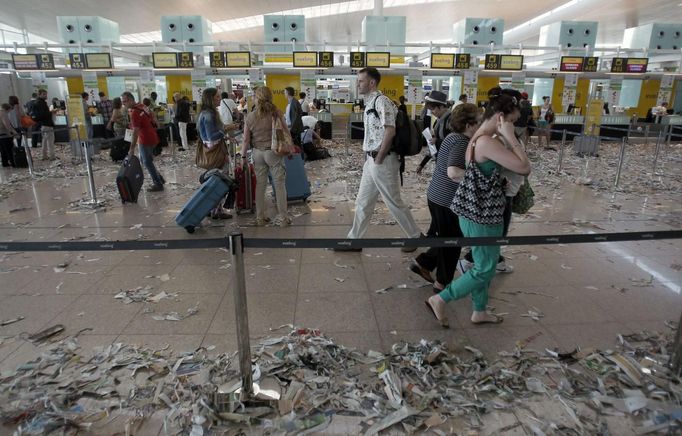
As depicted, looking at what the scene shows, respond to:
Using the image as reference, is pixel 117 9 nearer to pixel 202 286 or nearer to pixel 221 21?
pixel 221 21

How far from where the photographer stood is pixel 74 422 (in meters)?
2.51

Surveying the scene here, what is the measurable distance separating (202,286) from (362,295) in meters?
1.62

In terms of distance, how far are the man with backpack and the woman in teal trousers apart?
1375 mm

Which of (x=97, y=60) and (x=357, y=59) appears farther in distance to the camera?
(x=97, y=60)

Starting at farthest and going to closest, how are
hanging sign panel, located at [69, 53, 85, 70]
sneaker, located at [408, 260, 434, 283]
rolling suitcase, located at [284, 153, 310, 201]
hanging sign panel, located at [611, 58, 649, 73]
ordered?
1. hanging sign panel, located at [611, 58, 649, 73]
2. hanging sign panel, located at [69, 53, 85, 70]
3. rolling suitcase, located at [284, 153, 310, 201]
4. sneaker, located at [408, 260, 434, 283]

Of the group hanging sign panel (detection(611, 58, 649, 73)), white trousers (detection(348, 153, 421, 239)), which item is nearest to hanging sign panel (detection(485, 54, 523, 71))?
hanging sign panel (detection(611, 58, 649, 73))

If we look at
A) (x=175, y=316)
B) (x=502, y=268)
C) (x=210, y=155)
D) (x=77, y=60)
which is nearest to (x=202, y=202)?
(x=210, y=155)

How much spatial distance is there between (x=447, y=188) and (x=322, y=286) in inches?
61.6

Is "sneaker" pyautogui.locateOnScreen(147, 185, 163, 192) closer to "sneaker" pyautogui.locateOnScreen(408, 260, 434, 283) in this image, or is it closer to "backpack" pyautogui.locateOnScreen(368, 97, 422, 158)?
"backpack" pyautogui.locateOnScreen(368, 97, 422, 158)

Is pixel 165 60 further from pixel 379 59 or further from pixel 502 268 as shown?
pixel 502 268

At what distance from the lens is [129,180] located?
7.34 m

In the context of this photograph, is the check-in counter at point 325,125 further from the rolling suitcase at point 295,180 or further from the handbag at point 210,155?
the handbag at point 210,155

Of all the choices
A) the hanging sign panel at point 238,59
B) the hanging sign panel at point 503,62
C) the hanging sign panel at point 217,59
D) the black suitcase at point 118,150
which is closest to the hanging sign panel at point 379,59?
the hanging sign panel at point 503,62

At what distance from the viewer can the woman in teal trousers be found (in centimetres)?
292
